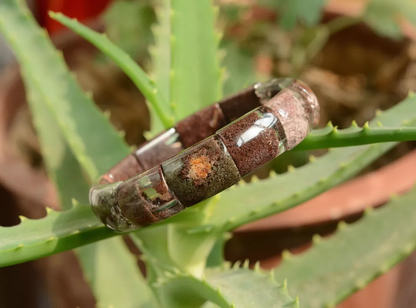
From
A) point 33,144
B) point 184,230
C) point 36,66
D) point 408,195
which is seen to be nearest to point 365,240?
point 408,195

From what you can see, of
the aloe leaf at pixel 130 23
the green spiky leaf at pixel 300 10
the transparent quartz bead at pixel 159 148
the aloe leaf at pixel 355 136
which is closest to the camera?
the aloe leaf at pixel 355 136

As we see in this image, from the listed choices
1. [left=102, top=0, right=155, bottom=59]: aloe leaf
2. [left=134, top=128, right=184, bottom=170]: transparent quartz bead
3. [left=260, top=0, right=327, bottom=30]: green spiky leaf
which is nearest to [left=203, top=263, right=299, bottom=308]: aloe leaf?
[left=134, top=128, right=184, bottom=170]: transparent quartz bead

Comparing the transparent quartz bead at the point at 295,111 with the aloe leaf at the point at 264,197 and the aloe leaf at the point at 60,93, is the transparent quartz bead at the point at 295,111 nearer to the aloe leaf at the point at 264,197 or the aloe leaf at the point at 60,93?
the aloe leaf at the point at 264,197

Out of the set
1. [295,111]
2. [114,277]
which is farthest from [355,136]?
[114,277]

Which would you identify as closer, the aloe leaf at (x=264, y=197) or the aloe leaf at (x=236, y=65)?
the aloe leaf at (x=264, y=197)

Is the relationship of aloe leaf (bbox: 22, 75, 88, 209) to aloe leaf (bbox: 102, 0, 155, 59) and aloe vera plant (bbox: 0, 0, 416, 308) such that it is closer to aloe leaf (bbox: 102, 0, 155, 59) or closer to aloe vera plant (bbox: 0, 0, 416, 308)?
aloe vera plant (bbox: 0, 0, 416, 308)

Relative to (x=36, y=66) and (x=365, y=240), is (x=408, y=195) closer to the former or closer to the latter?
(x=365, y=240)

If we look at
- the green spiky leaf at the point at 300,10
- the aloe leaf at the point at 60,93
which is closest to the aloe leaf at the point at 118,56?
the aloe leaf at the point at 60,93
